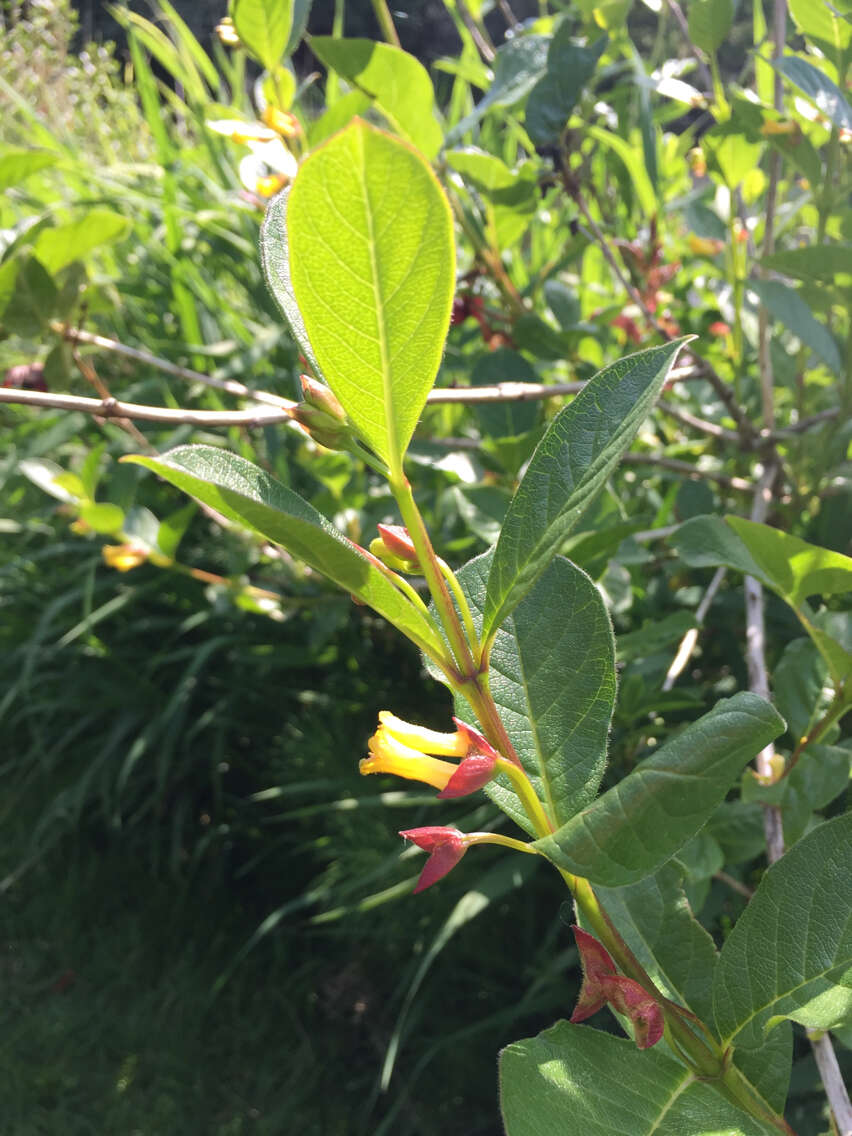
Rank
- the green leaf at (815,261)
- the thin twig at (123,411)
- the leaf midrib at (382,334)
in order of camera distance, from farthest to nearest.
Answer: the green leaf at (815,261) < the thin twig at (123,411) < the leaf midrib at (382,334)

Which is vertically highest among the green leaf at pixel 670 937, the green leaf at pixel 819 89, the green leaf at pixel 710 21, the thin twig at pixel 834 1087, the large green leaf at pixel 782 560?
the green leaf at pixel 710 21

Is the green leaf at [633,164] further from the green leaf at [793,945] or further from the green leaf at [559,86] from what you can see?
the green leaf at [793,945]

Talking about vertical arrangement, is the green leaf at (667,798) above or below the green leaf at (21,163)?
below

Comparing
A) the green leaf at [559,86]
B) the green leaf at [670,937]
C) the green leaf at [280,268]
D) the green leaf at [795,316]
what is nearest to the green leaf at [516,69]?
the green leaf at [559,86]

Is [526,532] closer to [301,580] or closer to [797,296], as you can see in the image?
[797,296]

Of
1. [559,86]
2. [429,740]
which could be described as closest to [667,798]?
[429,740]

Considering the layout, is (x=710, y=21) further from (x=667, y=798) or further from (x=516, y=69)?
(x=667, y=798)

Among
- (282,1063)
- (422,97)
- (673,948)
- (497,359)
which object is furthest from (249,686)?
(673,948)
